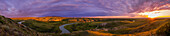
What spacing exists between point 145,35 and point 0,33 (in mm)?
13038

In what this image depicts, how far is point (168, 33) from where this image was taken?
7586 millimetres

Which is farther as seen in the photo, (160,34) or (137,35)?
(137,35)

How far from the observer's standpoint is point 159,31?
26.9ft

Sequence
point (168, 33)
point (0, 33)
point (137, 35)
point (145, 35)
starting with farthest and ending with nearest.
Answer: point (137, 35)
point (145, 35)
point (168, 33)
point (0, 33)

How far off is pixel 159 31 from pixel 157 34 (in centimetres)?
41

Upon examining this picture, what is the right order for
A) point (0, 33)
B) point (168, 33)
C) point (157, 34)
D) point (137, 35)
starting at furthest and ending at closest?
point (137, 35)
point (157, 34)
point (168, 33)
point (0, 33)

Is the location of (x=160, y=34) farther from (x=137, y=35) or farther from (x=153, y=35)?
(x=137, y=35)

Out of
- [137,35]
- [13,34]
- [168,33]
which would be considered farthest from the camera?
[137,35]

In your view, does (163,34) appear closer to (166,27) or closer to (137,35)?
(166,27)

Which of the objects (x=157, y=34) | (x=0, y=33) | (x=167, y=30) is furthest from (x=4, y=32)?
(x=167, y=30)

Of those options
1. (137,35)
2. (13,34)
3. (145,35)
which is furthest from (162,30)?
(13,34)

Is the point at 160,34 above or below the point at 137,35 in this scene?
above

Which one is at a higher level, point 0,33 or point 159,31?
point 0,33

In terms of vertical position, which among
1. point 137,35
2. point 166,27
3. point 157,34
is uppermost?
point 166,27
